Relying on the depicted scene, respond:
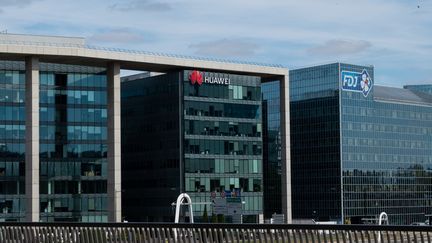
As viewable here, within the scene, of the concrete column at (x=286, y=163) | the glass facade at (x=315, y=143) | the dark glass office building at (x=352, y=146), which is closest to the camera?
the concrete column at (x=286, y=163)

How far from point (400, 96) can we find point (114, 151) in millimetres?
96468

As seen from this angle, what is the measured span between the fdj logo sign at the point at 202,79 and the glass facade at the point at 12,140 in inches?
859

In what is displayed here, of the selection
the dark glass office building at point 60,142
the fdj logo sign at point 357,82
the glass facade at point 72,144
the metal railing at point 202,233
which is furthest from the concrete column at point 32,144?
the fdj logo sign at point 357,82

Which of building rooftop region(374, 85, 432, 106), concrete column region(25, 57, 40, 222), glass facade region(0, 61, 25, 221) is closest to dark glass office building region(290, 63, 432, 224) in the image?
building rooftop region(374, 85, 432, 106)

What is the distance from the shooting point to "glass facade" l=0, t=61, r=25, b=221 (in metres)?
107

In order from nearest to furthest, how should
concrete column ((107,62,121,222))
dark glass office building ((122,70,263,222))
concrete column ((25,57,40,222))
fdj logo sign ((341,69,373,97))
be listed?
concrete column ((25,57,40,222))
concrete column ((107,62,121,222))
dark glass office building ((122,70,263,222))
fdj logo sign ((341,69,373,97))

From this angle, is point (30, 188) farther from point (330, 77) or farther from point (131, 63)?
point (330, 77)

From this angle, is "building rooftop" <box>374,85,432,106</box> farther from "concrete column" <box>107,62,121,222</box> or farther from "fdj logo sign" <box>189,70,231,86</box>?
"concrete column" <box>107,62,121,222</box>

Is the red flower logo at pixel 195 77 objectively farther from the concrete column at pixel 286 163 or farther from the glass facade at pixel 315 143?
the glass facade at pixel 315 143

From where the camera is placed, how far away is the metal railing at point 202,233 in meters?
21.3

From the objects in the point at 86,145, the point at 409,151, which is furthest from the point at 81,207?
the point at 409,151

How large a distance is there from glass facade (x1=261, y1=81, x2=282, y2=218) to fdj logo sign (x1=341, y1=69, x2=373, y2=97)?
43.0 feet

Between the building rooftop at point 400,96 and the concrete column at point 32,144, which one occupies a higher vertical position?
the building rooftop at point 400,96

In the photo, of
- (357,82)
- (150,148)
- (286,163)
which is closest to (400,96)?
(357,82)
